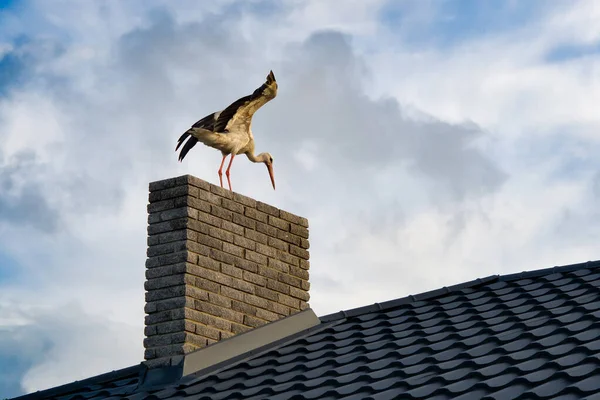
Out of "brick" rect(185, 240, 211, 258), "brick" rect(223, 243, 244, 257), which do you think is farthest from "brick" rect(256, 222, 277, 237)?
"brick" rect(185, 240, 211, 258)

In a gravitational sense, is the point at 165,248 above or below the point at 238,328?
above

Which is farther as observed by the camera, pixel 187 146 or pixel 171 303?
pixel 187 146

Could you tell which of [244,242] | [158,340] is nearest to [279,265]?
[244,242]

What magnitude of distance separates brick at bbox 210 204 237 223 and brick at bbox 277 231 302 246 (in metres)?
0.70

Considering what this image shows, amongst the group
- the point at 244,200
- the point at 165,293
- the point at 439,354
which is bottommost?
the point at 439,354

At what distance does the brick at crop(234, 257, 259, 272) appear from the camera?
9391 millimetres

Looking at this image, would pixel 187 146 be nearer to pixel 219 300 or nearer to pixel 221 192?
pixel 221 192

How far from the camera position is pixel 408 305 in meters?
9.45

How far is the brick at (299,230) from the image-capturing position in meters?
10.1

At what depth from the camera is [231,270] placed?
30.6 feet

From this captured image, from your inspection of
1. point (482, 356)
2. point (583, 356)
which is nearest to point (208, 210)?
point (482, 356)

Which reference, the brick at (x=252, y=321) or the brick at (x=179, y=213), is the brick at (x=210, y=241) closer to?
the brick at (x=179, y=213)

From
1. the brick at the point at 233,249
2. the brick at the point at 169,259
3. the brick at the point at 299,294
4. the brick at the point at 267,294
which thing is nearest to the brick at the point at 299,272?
the brick at the point at 299,294

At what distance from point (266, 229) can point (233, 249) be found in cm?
52
